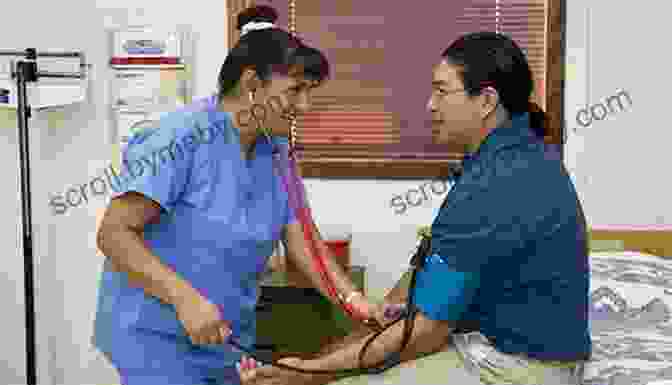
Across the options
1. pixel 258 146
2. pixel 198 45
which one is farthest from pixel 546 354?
pixel 198 45

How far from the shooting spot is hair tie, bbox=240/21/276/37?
193 cm

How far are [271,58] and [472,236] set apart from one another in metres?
0.53

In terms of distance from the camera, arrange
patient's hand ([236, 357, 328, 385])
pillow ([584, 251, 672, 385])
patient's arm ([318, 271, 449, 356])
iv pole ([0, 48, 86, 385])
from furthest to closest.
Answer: iv pole ([0, 48, 86, 385]) → pillow ([584, 251, 672, 385]) → patient's arm ([318, 271, 449, 356]) → patient's hand ([236, 357, 328, 385])

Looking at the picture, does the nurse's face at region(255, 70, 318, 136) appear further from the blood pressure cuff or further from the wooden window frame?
the wooden window frame

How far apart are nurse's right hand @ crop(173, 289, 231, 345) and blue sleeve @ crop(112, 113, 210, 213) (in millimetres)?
205

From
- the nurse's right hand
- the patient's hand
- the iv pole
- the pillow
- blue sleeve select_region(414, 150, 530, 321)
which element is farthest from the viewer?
the iv pole

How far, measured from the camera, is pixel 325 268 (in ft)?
7.23

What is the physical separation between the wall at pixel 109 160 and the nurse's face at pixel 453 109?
1588mm

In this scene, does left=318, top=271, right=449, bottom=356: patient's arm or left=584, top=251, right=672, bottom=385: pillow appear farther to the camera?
left=584, top=251, right=672, bottom=385: pillow

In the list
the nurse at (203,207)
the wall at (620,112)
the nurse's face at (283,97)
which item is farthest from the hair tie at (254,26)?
the wall at (620,112)

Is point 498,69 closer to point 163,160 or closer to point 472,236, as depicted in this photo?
point 472,236

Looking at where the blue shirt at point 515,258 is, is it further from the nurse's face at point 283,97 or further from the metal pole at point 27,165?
the metal pole at point 27,165

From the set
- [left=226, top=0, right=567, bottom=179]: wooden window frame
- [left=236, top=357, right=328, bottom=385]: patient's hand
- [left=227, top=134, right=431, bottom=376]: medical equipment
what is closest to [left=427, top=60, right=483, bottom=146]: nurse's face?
[left=227, top=134, right=431, bottom=376]: medical equipment

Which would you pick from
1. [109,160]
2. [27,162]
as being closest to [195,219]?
[27,162]
